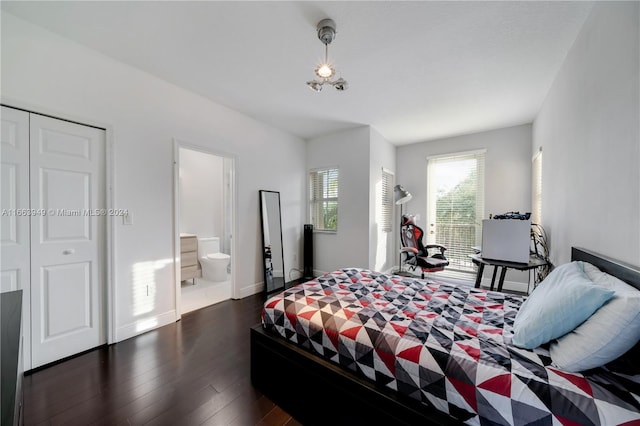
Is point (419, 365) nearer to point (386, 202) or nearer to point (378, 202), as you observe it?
point (378, 202)

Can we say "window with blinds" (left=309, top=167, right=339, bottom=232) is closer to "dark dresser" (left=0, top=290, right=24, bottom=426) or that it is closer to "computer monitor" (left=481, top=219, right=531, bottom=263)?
"computer monitor" (left=481, top=219, right=531, bottom=263)

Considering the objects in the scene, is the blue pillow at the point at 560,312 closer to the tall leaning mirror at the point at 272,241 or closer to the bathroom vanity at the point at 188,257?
the tall leaning mirror at the point at 272,241

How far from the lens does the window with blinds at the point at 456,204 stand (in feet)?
13.6

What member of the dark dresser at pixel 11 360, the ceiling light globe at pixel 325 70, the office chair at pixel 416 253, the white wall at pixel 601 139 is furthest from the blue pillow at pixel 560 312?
the office chair at pixel 416 253

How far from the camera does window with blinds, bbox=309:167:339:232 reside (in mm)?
4320

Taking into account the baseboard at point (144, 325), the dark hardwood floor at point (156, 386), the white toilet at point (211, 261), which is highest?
the white toilet at point (211, 261)

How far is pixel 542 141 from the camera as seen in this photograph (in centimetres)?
291

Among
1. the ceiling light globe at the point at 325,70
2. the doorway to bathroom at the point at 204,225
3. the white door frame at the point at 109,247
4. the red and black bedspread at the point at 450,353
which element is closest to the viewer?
the red and black bedspread at the point at 450,353

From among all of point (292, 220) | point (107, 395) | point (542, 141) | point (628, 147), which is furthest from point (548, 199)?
point (107, 395)

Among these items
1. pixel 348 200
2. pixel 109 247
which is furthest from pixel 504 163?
pixel 109 247

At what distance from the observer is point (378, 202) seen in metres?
4.20

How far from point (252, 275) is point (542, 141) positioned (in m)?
4.31

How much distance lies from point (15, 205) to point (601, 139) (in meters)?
4.10

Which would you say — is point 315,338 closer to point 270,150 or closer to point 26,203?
point 26,203
